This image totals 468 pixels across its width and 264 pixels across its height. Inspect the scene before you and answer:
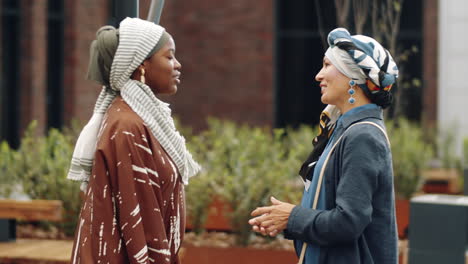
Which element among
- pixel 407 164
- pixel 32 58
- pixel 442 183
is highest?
pixel 32 58

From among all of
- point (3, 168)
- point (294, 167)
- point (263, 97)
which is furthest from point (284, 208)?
point (263, 97)

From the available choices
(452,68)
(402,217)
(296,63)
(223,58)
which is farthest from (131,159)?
(296,63)

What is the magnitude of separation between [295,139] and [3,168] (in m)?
4.13

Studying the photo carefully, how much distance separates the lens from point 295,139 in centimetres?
1125

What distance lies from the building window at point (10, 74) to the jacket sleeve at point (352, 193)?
1177 centimetres

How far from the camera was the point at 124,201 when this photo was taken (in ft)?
11.3

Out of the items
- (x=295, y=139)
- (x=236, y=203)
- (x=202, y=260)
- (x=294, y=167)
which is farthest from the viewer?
(x=295, y=139)

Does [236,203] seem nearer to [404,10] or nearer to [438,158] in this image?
[438,158]

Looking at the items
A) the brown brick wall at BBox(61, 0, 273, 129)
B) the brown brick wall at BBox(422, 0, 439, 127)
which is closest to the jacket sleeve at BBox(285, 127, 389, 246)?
the brown brick wall at BBox(422, 0, 439, 127)

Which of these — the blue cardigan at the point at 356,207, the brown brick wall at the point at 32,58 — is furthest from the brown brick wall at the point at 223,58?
the blue cardigan at the point at 356,207

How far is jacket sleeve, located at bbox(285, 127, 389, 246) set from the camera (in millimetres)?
3322

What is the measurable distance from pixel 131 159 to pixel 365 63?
3.27 ft

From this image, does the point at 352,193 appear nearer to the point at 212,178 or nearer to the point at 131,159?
the point at 131,159

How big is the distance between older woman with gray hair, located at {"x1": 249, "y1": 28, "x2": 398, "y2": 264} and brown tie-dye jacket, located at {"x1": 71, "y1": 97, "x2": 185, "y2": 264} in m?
0.44
